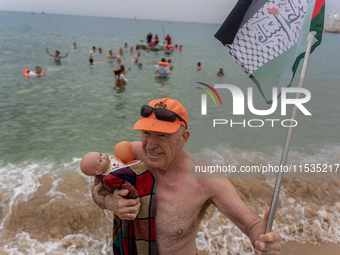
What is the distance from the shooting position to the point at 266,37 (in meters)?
2.21

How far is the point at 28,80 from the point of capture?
13188 mm

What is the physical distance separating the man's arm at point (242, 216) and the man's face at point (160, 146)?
0.39 meters

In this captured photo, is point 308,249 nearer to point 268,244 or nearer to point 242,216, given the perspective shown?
point 242,216

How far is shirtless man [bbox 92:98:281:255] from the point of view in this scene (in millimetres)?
1940

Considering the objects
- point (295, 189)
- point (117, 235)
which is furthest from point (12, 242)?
point (295, 189)

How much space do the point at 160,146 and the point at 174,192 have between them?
42 cm

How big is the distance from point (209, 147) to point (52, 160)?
4.14 metres

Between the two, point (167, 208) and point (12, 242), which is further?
point (12, 242)

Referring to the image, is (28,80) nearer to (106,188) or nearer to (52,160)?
(52,160)

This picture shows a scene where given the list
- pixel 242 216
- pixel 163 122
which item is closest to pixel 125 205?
pixel 163 122

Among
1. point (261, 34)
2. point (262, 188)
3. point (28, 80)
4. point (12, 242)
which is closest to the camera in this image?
point (261, 34)

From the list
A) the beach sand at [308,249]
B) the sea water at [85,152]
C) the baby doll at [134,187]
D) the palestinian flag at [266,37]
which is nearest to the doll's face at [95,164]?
the baby doll at [134,187]

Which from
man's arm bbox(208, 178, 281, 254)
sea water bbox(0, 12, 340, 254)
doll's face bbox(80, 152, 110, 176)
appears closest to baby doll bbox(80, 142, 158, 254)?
doll's face bbox(80, 152, 110, 176)

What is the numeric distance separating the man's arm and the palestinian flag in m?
0.90
